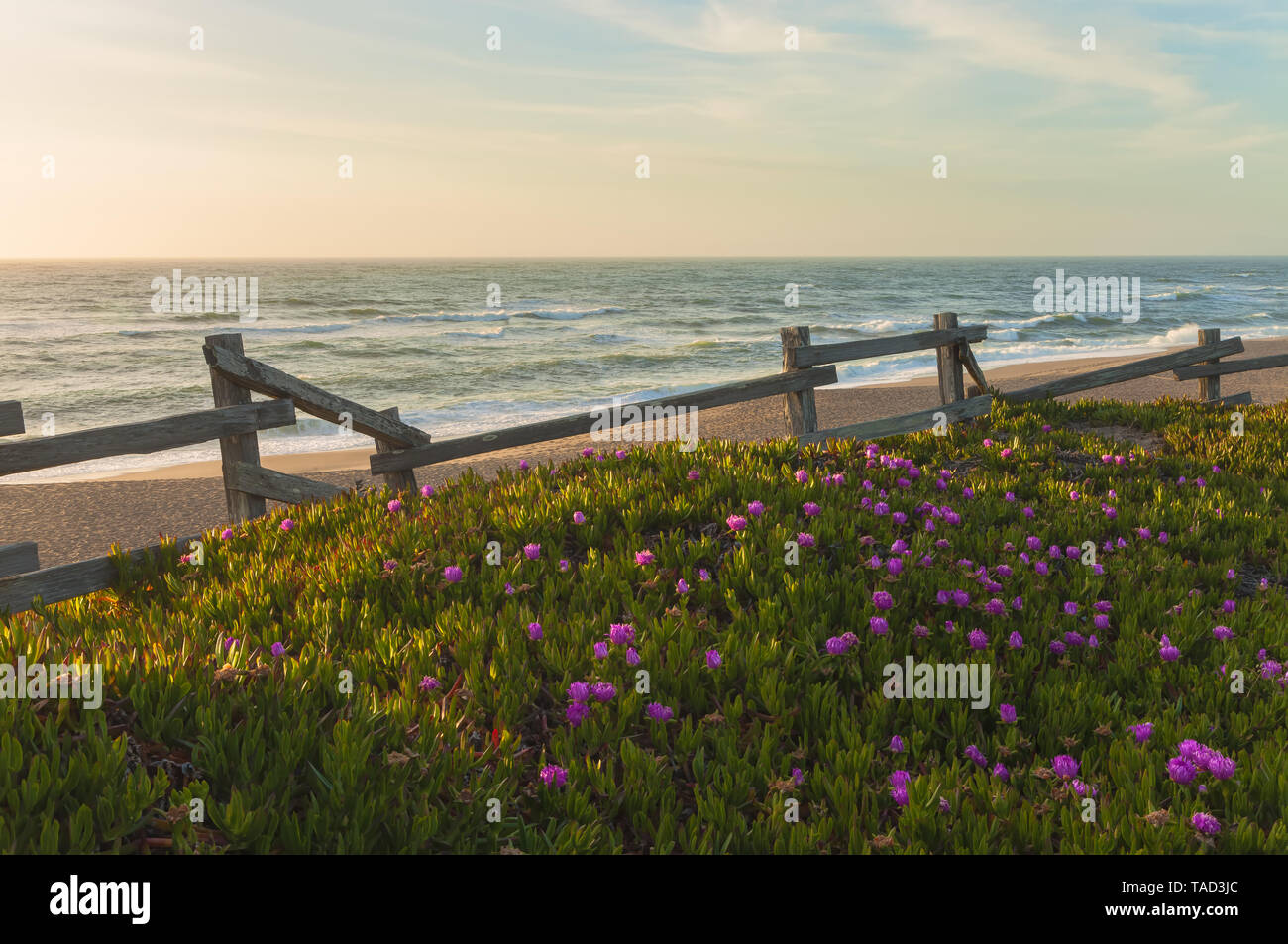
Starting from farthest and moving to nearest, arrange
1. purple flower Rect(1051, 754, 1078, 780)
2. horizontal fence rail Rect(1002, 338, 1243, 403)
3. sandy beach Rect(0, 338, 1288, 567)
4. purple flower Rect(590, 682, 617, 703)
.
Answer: sandy beach Rect(0, 338, 1288, 567)
horizontal fence rail Rect(1002, 338, 1243, 403)
purple flower Rect(590, 682, 617, 703)
purple flower Rect(1051, 754, 1078, 780)

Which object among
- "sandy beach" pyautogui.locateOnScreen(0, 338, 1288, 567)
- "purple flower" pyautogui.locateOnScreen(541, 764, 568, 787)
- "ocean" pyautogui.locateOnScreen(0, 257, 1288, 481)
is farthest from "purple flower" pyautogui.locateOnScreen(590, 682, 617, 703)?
"ocean" pyautogui.locateOnScreen(0, 257, 1288, 481)

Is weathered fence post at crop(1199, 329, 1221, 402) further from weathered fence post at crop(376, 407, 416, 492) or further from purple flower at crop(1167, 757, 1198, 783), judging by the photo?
A: weathered fence post at crop(376, 407, 416, 492)

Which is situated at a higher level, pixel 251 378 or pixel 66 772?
pixel 251 378

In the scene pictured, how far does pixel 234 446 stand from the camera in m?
5.84

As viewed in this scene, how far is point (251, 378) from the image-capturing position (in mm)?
5730

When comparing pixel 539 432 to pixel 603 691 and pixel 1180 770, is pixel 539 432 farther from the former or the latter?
pixel 1180 770

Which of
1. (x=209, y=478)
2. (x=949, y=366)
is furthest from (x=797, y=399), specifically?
(x=209, y=478)

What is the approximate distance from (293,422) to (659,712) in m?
4.07

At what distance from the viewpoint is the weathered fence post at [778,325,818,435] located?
8.05m

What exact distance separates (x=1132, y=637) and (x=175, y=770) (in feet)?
14.1

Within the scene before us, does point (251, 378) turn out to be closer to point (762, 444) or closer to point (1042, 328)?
point (762, 444)

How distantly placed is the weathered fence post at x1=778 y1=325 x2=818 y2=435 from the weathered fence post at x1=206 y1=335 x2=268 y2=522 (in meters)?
4.72
